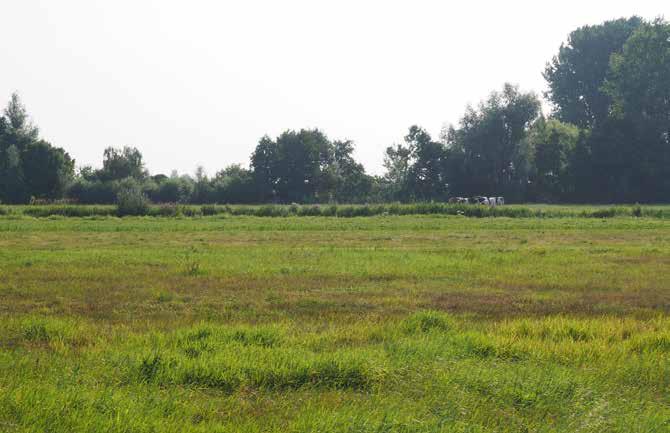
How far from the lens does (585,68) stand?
11019 centimetres

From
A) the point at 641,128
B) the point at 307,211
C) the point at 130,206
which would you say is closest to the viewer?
the point at 130,206

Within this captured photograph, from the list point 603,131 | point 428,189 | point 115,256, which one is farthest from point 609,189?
point 115,256

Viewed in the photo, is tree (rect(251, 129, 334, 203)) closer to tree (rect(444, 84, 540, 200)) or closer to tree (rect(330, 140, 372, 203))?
tree (rect(330, 140, 372, 203))

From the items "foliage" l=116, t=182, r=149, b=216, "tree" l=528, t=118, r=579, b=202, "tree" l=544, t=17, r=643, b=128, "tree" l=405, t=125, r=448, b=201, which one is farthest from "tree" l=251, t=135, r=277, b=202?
"tree" l=544, t=17, r=643, b=128

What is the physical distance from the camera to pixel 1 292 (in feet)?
46.8

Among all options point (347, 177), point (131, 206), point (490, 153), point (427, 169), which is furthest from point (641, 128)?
point (131, 206)

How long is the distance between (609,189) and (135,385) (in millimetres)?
86322

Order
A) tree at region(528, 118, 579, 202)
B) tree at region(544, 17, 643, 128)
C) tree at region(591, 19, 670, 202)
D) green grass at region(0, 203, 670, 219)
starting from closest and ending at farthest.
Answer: green grass at region(0, 203, 670, 219)
tree at region(591, 19, 670, 202)
tree at region(528, 118, 579, 202)
tree at region(544, 17, 643, 128)

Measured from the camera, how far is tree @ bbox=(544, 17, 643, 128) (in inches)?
4289

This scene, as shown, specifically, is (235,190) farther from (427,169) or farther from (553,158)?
(553,158)

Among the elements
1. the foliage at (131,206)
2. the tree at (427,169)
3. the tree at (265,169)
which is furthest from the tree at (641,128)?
the foliage at (131,206)

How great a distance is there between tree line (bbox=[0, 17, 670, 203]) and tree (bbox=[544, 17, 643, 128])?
28.7 feet

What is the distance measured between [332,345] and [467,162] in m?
84.5

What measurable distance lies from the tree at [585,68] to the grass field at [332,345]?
95.8 meters
